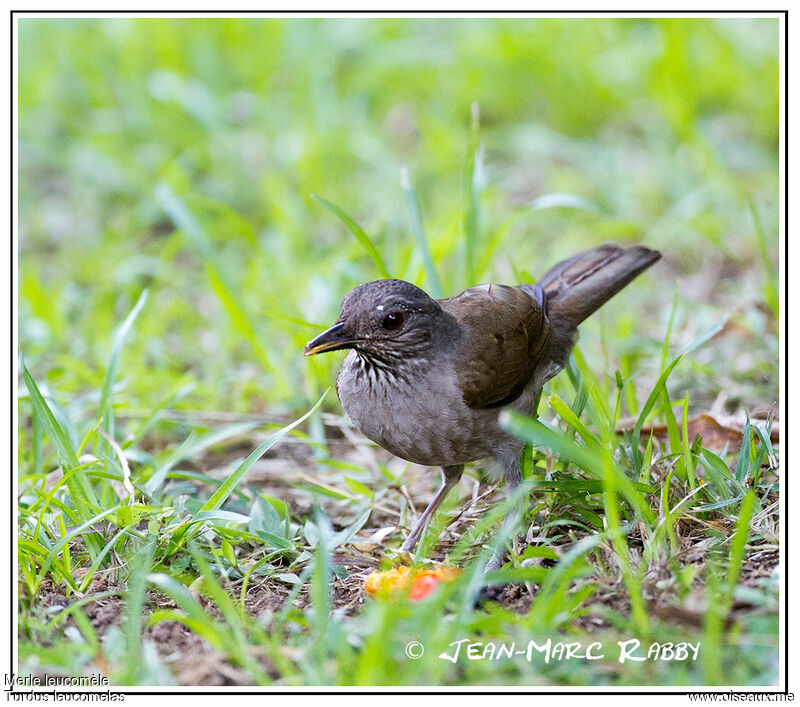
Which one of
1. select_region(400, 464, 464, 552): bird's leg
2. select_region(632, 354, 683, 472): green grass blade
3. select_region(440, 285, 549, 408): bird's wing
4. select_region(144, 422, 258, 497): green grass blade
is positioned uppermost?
select_region(440, 285, 549, 408): bird's wing

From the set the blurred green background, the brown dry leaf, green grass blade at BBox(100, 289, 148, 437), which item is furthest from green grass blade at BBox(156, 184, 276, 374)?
the brown dry leaf

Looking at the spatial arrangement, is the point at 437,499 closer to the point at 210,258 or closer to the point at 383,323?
the point at 383,323

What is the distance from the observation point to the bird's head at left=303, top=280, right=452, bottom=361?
3992mm

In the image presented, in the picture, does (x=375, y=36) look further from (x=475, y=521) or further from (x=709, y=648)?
(x=709, y=648)

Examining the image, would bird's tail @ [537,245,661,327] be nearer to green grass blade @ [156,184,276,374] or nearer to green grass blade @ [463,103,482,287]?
green grass blade @ [463,103,482,287]

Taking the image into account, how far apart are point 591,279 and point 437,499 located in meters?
1.55

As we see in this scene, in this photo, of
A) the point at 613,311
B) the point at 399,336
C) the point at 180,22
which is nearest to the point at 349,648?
the point at 399,336

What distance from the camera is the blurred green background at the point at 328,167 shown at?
20.4 ft

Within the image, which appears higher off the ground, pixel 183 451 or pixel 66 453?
pixel 66 453

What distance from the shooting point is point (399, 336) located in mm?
4074

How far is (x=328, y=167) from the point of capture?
808 centimetres

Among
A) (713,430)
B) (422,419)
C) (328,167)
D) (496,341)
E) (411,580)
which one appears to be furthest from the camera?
(328,167)

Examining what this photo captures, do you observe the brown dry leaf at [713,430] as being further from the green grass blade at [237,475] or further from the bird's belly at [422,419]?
the green grass blade at [237,475]

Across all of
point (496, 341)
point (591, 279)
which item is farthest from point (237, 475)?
point (591, 279)
